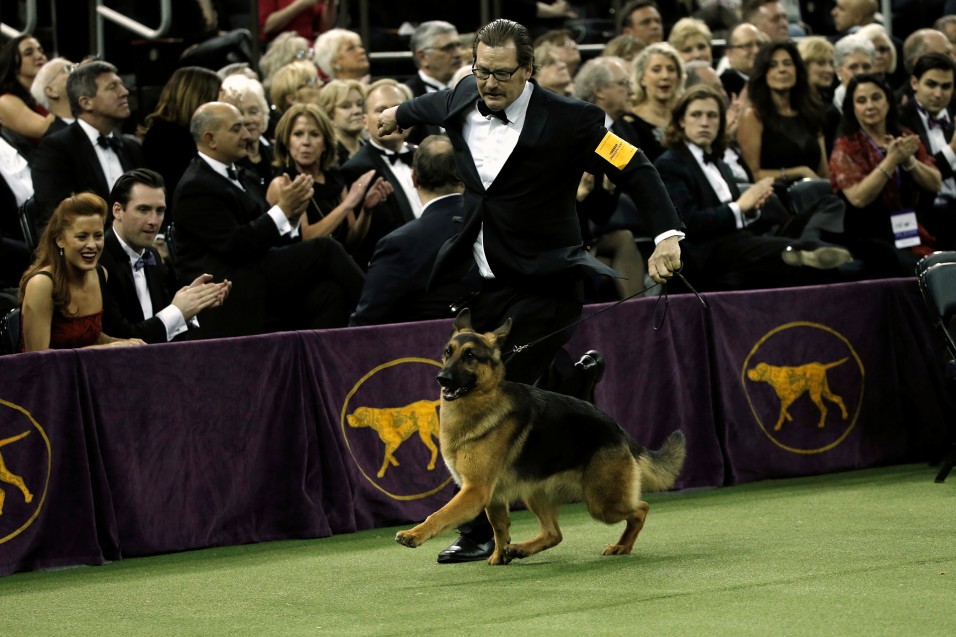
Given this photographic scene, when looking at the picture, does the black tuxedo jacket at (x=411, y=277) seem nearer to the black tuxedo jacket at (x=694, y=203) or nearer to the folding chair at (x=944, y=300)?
the black tuxedo jacket at (x=694, y=203)

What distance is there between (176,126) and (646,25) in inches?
202

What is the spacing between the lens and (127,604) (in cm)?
583

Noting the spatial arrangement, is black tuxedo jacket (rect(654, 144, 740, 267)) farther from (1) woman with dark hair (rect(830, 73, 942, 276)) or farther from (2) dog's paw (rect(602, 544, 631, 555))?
(2) dog's paw (rect(602, 544, 631, 555))

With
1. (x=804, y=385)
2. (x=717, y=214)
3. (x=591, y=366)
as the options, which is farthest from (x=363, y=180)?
(x=591, y=366)

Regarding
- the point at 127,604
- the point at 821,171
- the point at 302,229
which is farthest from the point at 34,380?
the point at 821,171

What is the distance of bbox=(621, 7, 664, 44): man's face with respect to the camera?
43.8ft

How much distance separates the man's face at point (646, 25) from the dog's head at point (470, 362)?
780cm

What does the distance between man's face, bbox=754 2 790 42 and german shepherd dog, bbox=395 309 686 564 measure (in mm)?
7674

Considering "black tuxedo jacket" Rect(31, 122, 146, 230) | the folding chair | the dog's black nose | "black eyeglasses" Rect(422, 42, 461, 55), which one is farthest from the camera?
"black eyeglasses" Rect(422, 42, 461, 55)

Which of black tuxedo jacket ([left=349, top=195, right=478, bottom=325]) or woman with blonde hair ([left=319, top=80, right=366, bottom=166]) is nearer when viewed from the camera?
black tuxedo jacket ([left=349, top=195, right=478, bottom=325])

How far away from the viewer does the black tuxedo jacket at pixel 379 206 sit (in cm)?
974

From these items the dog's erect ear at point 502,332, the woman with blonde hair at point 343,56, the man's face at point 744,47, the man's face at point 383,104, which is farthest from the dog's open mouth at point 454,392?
the man's face at point 744,47

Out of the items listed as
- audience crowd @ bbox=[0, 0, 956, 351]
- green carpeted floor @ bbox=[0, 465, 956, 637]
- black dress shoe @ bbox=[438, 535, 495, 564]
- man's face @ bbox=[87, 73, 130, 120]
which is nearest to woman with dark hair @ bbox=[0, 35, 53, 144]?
audience crowd @ bbox=[0, 0, 956, 351]

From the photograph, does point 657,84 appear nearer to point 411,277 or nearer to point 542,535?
point 411,277
